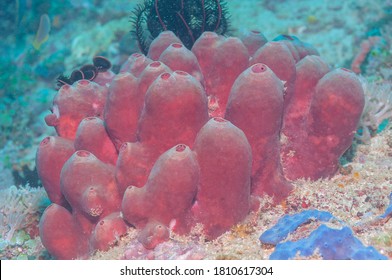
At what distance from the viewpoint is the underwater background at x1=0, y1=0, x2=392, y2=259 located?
2982 millimetres

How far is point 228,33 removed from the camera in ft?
17.2

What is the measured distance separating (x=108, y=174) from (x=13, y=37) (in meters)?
11.1

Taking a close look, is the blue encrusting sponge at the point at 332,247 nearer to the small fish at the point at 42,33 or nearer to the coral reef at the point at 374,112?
the coral reef at the point at 374,112

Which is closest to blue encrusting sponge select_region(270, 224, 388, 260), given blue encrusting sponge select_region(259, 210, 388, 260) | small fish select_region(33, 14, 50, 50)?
blue encrusting sponge select_region(259, 210, 388, 260)

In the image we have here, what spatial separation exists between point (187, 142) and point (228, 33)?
286cm

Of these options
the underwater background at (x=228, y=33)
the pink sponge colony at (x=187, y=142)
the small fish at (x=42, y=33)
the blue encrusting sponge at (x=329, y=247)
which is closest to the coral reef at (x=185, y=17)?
the underwater background at (x=228, y=33)

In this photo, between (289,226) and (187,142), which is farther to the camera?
(187,142)

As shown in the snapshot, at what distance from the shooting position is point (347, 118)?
321cm

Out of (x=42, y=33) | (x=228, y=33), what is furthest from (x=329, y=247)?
(x=42, y=33)

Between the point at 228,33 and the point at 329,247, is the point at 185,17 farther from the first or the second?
the point at 329,247

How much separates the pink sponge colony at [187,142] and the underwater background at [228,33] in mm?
235

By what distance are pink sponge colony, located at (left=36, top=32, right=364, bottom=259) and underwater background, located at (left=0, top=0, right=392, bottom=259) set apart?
0.23 m

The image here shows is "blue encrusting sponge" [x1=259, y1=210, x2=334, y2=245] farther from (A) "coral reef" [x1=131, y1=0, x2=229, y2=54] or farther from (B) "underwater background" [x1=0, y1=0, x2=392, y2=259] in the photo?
(A) "coral reef" [x1=131, y1=0, x2=229, y2=54]
